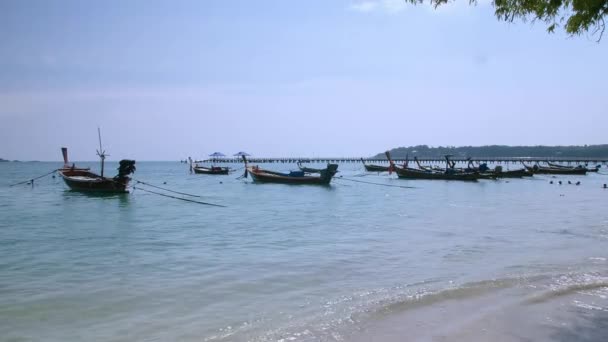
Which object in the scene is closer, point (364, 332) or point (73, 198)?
point (364, 332)

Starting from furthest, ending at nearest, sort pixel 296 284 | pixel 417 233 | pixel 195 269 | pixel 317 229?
pixel 317 229, pixel 417 233, pixel 195 269, pixel 296 284

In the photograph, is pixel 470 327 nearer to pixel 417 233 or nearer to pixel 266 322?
pixel 266 322

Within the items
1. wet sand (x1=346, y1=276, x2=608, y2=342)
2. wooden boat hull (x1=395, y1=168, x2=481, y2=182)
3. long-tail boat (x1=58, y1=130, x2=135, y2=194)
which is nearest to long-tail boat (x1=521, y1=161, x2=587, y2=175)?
wooden boat hull (x1=395, y1=168, x2=481, y2=182)

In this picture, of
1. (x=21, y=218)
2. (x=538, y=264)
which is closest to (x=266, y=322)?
(x=538, y=264)

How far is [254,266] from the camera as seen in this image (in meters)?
10.3

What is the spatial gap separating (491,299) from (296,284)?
3.43m

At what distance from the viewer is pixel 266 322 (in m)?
6.47

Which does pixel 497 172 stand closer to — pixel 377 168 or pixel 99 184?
pixel 377 168

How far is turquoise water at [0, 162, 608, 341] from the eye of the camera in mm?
6562

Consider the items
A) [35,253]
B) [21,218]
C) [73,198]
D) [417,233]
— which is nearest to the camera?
[35,253]

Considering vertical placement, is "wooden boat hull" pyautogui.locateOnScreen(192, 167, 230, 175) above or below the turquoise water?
above

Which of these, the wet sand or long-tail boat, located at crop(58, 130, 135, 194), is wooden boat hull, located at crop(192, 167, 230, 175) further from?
the wet sand

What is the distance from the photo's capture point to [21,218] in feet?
68.1

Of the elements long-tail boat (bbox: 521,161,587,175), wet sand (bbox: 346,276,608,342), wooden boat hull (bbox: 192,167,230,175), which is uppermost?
wooden boat hull (bbox: 192,167,230,175)
